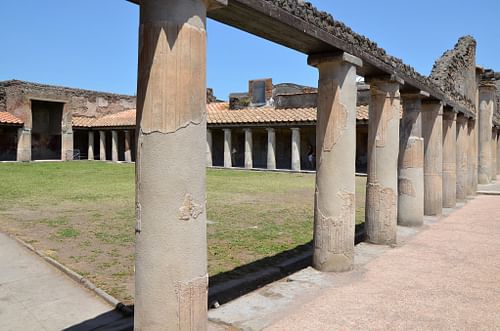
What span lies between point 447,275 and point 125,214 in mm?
6272

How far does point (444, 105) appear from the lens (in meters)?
9.02

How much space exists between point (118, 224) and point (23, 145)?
69.7ft

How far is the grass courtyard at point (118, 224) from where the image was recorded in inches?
204

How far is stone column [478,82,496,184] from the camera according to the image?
16.0m

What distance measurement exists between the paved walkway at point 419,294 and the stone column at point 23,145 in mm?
25087

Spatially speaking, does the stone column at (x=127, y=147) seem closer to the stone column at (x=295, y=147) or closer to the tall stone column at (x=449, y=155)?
the stone column at (x=295, y=147)

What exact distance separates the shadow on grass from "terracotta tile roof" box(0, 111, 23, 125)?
938 inches

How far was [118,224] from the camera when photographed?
24.8 feet

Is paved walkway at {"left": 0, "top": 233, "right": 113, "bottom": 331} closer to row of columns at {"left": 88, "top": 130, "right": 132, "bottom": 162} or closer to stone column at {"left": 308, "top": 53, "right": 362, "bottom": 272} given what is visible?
stone column at {"left": 308, "top": 53, "right": 362, "bottom": 272}

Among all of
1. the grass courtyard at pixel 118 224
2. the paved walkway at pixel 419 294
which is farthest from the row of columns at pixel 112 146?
the paved walkway at pixel 419 294

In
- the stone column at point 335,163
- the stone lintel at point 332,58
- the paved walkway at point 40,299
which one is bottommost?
the paved walkway at point 40,299

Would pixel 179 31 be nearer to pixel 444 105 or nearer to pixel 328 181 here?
pixel 328 181

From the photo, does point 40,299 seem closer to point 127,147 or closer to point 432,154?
point 432,154

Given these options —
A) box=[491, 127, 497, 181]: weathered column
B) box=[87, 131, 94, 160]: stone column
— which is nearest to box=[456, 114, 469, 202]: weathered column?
box=[491, 127, 497, 181]: weathered column
